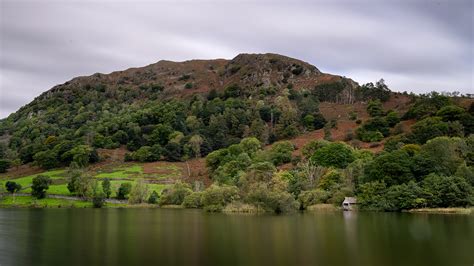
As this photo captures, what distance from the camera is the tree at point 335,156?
102m

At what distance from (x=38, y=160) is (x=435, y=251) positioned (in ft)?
419

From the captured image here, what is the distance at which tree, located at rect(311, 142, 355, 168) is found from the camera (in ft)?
333

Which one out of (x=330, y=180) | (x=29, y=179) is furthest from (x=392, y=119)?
(x=29, y=179)

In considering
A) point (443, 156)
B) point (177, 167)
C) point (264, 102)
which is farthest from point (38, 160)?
point (443, 156)

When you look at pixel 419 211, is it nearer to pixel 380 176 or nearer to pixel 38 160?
pixel 380 176

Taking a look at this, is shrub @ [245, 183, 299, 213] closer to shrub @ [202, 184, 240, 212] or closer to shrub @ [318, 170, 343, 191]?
shrub @ [202, 184, 240, 212]

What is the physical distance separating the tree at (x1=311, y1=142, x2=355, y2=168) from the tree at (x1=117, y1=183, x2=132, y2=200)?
1642 inches

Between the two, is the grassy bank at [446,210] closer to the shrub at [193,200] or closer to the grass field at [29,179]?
the shrub at [193,200]

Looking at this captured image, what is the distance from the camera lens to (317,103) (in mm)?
175500

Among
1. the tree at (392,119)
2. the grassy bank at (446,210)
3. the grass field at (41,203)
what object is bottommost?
the grass field at (41,203)

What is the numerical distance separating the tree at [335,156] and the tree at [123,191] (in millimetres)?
41711

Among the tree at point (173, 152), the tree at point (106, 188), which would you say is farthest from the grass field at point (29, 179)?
the tree at point (173, 152)

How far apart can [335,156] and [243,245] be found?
71393 millimetres

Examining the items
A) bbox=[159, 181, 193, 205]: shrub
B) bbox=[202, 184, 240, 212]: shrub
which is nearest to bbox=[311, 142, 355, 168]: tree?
bbox=[159, 181, 193, 205]: shrub
